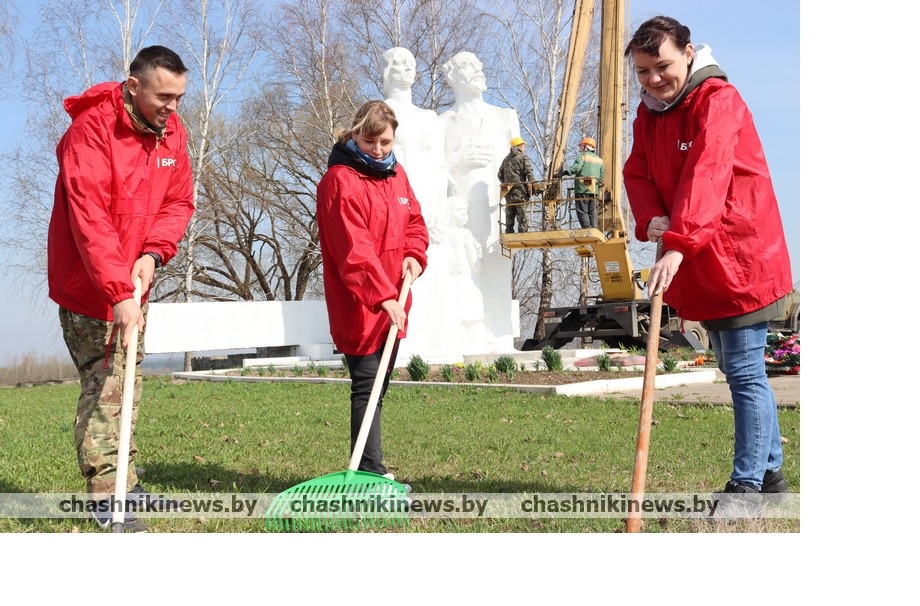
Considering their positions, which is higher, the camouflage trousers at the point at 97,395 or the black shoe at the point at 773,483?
the camouflage trousers at the point at 97,395

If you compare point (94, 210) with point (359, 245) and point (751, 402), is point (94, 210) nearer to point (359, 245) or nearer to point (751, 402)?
point (359, 245)

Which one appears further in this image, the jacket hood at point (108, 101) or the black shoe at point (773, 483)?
the black shoe at point (773, 483)

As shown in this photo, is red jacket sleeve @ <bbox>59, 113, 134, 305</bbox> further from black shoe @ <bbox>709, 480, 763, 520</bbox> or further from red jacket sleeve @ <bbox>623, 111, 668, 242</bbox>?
black shoe @ <bbox>709, 480, 763, 520</bbox>

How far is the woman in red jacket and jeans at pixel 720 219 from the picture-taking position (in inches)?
128

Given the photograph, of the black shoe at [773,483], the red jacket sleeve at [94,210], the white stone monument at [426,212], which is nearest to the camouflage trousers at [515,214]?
the white stone monument at [426,212]

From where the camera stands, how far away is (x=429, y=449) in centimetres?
567

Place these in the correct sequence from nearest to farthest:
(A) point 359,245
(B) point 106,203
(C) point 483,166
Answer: (B) point 106,203 < (A) point 359,245 < (C) point 483,166

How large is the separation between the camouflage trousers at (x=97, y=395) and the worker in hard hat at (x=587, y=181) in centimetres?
1340

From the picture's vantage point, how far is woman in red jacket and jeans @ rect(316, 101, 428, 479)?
3.69 metres

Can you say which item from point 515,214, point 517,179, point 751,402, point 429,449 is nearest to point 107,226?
point 751,402

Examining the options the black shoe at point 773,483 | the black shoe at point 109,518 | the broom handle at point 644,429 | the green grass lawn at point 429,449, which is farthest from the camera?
the green grass lawn at point 429,449

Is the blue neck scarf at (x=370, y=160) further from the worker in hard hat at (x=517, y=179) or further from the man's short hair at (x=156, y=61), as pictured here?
the worker in hard hat at (x=517, y=179)

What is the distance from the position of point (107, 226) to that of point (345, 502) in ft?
4.77

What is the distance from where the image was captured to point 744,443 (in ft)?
11.5
